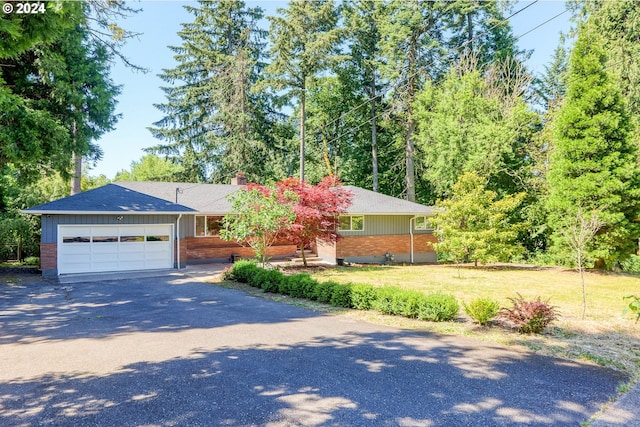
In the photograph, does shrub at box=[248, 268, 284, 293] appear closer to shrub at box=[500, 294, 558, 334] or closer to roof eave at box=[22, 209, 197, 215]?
roof eave at box=[22, 209, 197, 215]

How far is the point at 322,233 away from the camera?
16.3 meters

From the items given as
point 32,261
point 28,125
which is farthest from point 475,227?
point 32,261

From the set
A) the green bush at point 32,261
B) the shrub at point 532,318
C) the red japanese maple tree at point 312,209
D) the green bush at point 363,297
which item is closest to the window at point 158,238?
the red japanese maple tree at point 312,209

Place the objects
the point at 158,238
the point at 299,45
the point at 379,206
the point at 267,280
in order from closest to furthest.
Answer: the point at 267,280 < the point at 158,238 < the point at 379,206 < the point at 299,45

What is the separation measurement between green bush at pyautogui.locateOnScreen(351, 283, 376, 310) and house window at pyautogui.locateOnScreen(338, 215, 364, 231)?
10594 millimetres

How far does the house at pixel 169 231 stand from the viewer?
49.6 ft

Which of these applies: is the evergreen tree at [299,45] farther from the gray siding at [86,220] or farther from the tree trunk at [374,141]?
the gray siding at [86,220]

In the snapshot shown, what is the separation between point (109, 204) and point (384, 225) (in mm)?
13749

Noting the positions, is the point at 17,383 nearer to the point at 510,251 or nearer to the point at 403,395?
the point at 403,395

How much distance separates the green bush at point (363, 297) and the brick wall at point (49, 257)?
1266 centimetres

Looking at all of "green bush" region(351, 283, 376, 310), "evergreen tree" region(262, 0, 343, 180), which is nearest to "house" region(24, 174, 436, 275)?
"evergreen tree" region(262, 0, 343, 180)

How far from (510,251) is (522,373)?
14064 millimetres

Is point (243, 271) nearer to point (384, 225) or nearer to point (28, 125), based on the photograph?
point (28, 125)

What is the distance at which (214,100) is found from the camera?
29.7m
